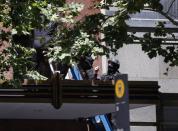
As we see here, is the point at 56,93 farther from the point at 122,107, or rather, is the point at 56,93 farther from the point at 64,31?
the point at 122,107

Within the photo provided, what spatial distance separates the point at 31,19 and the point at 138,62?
9.82m

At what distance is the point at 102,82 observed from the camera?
15.9m

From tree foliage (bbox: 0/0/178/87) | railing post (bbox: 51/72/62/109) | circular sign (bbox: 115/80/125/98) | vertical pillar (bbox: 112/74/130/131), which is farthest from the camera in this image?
railing post (bbox: 51/72/62/109)

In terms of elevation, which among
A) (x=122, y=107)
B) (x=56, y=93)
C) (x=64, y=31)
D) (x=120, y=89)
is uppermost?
(x=120, y=89)

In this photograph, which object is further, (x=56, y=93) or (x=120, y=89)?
(x=56, y=93)

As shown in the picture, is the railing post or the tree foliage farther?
the railing post

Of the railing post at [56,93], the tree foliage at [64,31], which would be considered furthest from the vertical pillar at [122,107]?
the railing post at [56,93]

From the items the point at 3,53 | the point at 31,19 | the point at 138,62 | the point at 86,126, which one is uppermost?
the point at 31,19

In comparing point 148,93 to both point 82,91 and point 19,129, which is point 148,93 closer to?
point 82,91

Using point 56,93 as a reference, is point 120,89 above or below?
above

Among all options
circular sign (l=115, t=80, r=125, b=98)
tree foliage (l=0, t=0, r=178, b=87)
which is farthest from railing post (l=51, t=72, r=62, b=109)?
circular sign (l=115, t=80, r=125, b=98)

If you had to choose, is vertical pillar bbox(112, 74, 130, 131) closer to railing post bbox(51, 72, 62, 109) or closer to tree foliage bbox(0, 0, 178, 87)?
tree foliage bbox(0, 0, 178, 87)

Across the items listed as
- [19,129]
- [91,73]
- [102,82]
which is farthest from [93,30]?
[19,129]

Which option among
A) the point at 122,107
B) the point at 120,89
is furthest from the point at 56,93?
the point at 122,107
